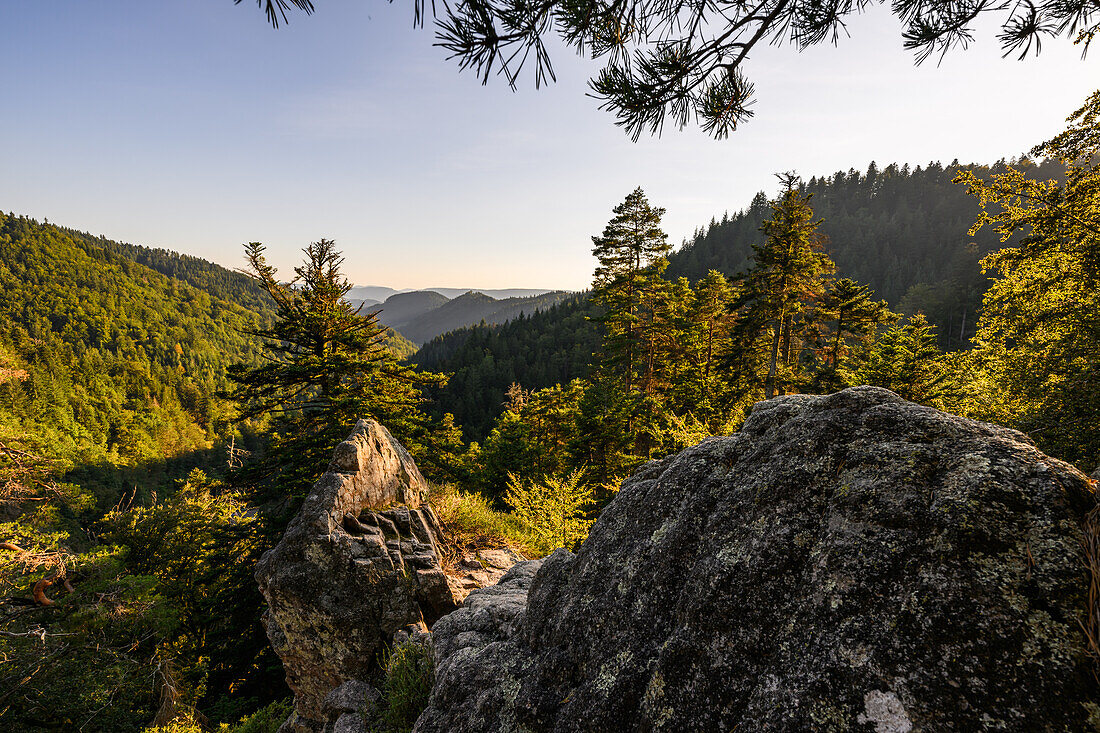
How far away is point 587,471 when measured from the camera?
2134cm

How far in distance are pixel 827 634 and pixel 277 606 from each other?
9.19 m

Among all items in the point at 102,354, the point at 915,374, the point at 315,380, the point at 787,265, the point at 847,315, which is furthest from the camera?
the point at 102,354

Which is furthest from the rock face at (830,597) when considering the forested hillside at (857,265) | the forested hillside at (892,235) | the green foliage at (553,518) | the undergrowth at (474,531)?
the forested hillside at (892,235)

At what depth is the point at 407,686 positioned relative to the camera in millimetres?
5285

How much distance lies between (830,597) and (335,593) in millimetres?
8315

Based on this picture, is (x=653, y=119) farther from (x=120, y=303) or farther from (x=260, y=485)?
(x=120, y=303)

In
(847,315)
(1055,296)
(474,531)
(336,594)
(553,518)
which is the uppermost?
(847,315)

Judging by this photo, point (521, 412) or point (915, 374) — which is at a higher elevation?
point (915, 374)

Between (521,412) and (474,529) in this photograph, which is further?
(521,412)

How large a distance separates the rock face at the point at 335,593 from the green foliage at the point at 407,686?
6.47ft

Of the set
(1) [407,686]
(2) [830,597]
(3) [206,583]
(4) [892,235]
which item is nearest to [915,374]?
(2) [830,597]

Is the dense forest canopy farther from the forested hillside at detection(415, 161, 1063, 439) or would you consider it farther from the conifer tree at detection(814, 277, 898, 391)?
the forested hillside at detection(415, 161, 1063, 439)

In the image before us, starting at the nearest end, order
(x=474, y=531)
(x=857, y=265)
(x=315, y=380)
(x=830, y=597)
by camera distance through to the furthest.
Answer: (x=830, y=597) → (x=474, y=531) → (x=315, y=380) → (x=857, y=265)

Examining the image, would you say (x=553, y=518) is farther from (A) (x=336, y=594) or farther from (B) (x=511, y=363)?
(B) (x=511, y=363)
